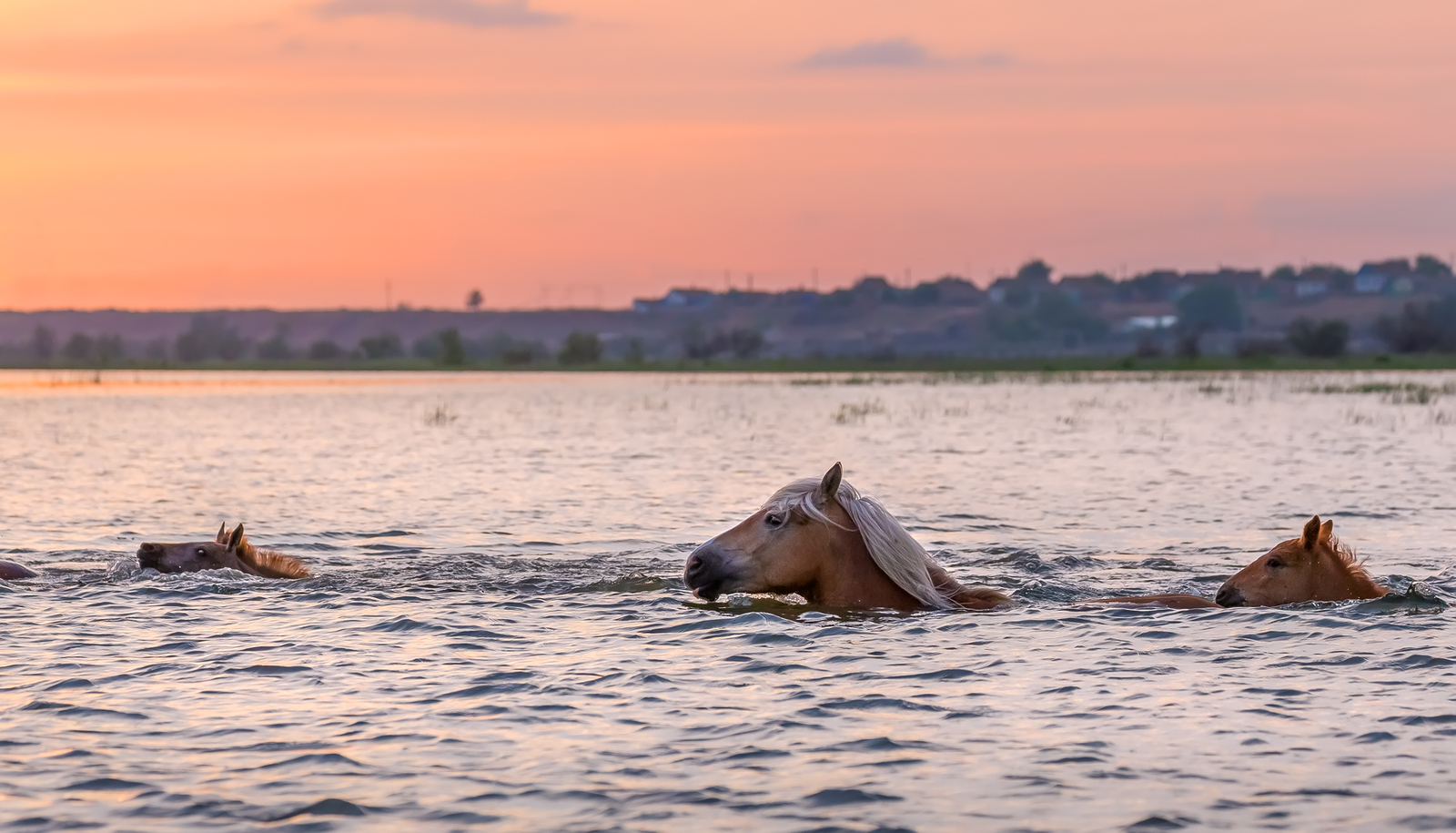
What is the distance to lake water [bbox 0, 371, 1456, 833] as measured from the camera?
7.24 meters

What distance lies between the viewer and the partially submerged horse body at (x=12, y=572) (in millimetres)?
13922

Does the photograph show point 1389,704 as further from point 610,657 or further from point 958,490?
point 958,490

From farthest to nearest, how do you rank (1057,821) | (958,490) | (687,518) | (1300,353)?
(1300,353)
(958,490)
(687,518)
(1057,821)

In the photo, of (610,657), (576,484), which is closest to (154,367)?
(576,484)

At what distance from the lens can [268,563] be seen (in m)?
14.2

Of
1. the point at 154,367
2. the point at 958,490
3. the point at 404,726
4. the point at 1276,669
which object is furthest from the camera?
the point at 154,367

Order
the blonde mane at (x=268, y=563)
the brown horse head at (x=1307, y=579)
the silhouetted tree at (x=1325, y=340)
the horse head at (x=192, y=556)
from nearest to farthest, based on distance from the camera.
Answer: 1. the brown horse head at (x=1307, y=579)
2. the horse head at (x=192, y=556)
3. the blonde mane at (x=268, y=563)
4. the silhouetted tree at (x=1325, y=340)

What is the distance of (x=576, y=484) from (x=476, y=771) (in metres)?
19.8

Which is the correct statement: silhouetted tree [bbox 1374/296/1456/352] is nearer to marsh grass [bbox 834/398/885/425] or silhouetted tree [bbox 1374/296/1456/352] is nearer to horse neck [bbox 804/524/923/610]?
marsh grass [bbox 834/398/885/425]

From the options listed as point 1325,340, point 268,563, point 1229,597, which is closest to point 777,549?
point 1229,597

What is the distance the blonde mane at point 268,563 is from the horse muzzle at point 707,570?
472 centimetres

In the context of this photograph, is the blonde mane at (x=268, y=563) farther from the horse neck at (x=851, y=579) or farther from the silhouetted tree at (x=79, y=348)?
the silhouetted tree at (x=79, y=348)

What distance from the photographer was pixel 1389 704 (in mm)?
9055

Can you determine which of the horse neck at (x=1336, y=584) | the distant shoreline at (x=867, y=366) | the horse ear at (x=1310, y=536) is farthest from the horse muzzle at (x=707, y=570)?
the distant shoreline at (x=867, y=366)
